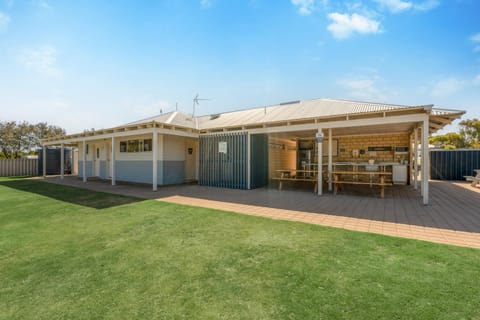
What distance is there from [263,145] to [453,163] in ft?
38.9

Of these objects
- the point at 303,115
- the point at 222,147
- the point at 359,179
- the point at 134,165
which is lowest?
the point at 359,179

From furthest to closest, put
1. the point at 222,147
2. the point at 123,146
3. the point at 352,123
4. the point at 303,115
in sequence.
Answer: the point at 123,146, the point at 222,147, the point at 303,115, the point at 352,123

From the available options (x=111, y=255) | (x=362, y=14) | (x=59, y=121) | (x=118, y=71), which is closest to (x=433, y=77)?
(x=362, y=14)

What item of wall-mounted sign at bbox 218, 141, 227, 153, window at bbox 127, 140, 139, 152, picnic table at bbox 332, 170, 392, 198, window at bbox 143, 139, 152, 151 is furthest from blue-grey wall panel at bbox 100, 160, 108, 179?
picnic table at bbox 332, 170, 392, 198

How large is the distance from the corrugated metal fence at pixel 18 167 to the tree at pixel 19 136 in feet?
22.5

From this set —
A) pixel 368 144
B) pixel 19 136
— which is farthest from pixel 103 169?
pixel 19 136

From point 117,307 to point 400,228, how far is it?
4.47m

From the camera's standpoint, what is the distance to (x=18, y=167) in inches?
664

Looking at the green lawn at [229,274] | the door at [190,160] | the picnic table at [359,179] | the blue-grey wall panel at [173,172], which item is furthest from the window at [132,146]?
the picnic table at [359,179]

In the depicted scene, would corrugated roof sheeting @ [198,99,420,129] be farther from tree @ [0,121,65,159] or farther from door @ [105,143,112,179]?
tree @ [0,121,65,159]

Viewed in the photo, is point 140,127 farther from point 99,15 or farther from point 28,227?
point 28,227

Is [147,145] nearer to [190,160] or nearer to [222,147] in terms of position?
[190,160]

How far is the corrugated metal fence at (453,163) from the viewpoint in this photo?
12515 millimetres

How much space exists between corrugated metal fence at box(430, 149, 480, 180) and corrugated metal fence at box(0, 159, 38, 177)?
28068mm
